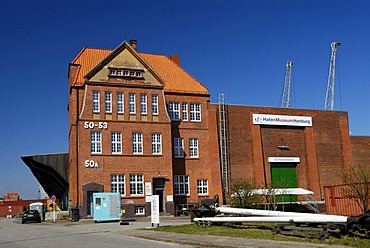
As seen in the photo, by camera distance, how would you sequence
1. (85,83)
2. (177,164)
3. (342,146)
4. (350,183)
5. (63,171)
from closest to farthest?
1. (350,183)
2. (85,83)
3. (177,164)
4. (63,171)
5. (342,146)

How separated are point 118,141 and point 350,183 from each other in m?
20.2

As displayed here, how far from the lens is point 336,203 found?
36781 mm

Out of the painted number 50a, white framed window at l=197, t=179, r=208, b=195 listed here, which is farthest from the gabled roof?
white framed window at l=197, t=179, r=208, b=195

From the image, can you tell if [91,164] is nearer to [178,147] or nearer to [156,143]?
[156,143]

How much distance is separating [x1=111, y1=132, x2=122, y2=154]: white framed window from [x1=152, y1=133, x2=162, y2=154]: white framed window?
312cm

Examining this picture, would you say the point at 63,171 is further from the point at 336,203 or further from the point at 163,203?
the point at 336,203

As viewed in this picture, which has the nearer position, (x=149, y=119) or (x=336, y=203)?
(x=336, y=203)

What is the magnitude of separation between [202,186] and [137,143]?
27.3 ft

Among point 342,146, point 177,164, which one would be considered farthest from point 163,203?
point 342,146

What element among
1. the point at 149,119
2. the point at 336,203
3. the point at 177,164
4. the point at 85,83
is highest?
the point at 85,83

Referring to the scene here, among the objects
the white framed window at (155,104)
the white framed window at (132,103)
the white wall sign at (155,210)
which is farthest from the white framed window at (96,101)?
the white wall sign at (155,210)

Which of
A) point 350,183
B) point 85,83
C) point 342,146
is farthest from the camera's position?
point 342,146

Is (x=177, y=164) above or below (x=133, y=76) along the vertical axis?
below

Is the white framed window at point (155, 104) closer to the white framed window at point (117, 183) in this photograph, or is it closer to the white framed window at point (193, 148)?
the white framed window at point (193, 148)
